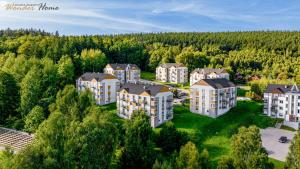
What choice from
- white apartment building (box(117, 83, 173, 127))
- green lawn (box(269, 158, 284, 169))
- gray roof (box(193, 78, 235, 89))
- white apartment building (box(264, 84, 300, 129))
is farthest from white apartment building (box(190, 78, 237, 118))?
green lawn (box(269, 158, 284, 169))

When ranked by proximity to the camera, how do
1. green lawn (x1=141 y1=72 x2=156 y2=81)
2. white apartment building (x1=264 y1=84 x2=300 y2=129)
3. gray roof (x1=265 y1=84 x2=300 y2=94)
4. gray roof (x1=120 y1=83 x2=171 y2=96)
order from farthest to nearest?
1. green lawn (x1=141 y1=72 x2=156 y2=81)
2. gray roof (x1=265 y1=84 x2=300 y2=94)
3. white apartment building (x1=264 y1=84 x2=300 y2=129)
4. gray roof (x1=120 y1=83 x2=171 y2=96)

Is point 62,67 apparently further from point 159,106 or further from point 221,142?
point 221,142

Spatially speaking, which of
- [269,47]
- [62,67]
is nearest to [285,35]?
[269,47]

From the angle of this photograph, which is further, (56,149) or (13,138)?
(13,138)

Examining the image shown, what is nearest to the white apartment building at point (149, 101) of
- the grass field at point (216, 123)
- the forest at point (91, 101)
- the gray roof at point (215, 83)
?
the grass field at point (216, 123)

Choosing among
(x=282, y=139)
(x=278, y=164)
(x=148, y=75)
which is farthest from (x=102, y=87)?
(x=148, y=75)

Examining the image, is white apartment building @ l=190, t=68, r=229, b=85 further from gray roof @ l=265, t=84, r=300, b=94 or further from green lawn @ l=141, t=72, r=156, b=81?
gray roof @ l=265, t=84, r=300, b=94

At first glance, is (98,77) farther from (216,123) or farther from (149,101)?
(216,123)
